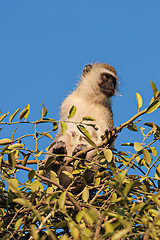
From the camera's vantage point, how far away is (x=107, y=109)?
4.94 meters

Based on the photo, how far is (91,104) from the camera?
4.98 metres

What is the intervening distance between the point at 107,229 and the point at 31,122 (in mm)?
1108

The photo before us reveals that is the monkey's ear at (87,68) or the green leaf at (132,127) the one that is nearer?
the green leaf at (132,127)

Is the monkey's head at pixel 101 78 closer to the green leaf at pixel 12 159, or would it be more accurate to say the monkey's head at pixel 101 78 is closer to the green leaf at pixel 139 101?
the green leaf at pixel 139 101

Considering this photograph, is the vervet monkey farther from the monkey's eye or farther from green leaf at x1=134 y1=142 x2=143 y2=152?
green leaf at x1=134 y1=142 x2=143 y2=152

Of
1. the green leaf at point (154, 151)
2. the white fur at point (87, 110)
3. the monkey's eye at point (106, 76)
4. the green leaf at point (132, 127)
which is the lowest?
the green leaf at point (154, 151)

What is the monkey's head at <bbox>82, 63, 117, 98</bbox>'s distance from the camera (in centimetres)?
516

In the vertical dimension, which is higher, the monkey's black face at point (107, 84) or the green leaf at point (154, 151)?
the monkey's black face at point (107, 84)

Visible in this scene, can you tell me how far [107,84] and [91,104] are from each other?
502 mm

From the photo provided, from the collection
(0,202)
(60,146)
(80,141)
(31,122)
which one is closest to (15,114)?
(31,122)

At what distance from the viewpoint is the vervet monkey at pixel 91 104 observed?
4547 mm

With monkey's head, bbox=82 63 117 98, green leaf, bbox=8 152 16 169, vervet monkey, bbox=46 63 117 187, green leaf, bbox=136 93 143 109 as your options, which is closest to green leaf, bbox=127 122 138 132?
green leaf, bbox=136 93 143 109

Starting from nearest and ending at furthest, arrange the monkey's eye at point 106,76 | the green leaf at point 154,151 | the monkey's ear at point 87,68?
1. the green leaf at point 154,151
2. the monkey's eye at point 106,76
3. the monkey's ear at point 87,68

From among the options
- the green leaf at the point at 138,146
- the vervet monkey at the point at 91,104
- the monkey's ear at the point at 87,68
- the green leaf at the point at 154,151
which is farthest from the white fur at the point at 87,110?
the green leaf at the point at 138,146
